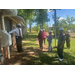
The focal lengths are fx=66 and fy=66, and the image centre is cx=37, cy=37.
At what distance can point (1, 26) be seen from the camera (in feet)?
10.6

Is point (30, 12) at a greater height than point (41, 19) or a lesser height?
greater

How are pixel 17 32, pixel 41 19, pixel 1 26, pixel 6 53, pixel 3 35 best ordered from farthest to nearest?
pixel 41 19
pixel 17 32
pixel 6 53
pixel 1 26
pixel 3 35

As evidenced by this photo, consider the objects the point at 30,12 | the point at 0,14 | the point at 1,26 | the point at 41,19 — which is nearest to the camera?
the point at 0,14

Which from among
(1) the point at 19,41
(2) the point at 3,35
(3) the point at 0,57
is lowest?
(3) the point at 0,57

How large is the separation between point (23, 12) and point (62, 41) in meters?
20.1

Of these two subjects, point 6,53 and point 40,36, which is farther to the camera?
point 40,36

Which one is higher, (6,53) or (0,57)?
(0,57)

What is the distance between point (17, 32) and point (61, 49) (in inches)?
101

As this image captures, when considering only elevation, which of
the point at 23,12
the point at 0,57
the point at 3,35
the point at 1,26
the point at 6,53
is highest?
the point at 23,12

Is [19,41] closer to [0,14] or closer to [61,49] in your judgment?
[0,14]

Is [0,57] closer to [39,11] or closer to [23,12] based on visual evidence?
[39,11]

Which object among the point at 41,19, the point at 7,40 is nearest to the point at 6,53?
the point at 7,40

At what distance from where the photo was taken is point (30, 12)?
797 inches

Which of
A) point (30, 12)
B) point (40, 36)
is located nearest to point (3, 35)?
point (40, 36)
